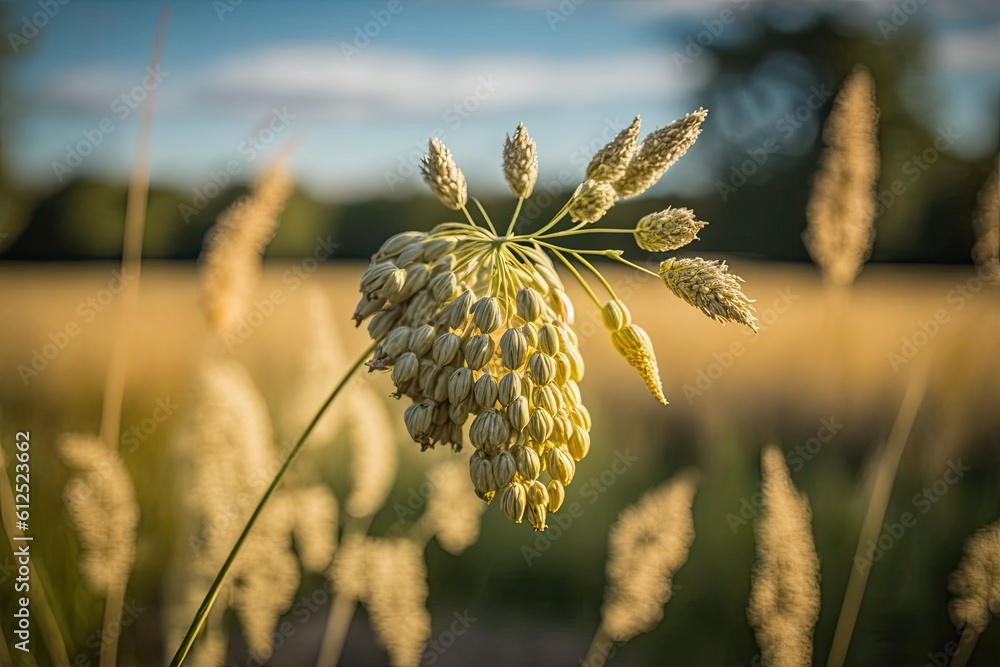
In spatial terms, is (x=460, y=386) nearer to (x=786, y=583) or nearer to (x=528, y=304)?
(x=528, y=304)

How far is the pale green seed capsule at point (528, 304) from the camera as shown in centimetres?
54

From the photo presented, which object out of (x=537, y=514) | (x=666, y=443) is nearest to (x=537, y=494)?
(x=537, y=514)

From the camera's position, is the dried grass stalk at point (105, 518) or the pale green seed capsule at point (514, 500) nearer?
the pale green seed capsule at point (514, 500)

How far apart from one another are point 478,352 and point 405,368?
55mm

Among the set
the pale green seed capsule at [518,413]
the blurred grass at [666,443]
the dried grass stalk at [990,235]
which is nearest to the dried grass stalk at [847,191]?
the dried grass stalk at [990,235]

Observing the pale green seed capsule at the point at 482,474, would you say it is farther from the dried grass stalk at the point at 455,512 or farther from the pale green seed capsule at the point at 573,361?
the dried grass stalk at the point at 455,512

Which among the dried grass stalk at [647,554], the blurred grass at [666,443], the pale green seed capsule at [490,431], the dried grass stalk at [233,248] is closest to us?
the pale green seed capsule at [490,431]

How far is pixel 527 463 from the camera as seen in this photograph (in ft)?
1.69

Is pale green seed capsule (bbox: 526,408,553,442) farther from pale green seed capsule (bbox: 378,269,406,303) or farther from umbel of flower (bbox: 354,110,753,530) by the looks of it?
pale green seed capsule (bbox: 378,269,406,303)

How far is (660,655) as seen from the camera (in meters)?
1.59

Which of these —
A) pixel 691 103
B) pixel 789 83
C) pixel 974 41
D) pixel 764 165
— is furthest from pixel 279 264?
pixel 974 41

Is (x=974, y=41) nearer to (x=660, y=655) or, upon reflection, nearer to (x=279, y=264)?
(x=660, y=655)

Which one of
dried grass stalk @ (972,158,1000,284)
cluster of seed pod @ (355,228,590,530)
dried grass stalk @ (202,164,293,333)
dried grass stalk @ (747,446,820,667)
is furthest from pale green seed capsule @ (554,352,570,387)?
dried grass stalk @ (972,158,1000,284)

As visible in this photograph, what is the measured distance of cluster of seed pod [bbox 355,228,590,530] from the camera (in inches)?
20.4
